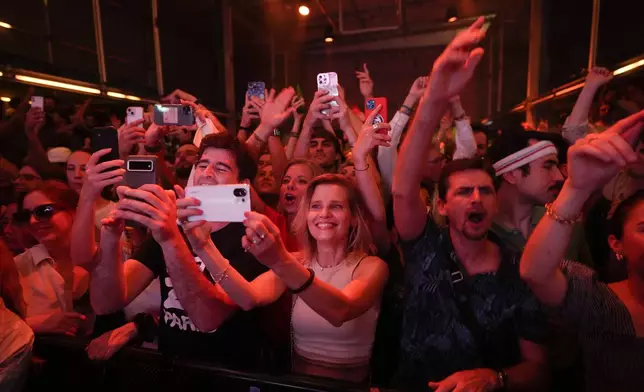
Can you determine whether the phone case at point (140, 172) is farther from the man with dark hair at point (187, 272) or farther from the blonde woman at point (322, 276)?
the blonde woman at point (322, 276)

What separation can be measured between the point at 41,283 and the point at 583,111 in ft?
9.76

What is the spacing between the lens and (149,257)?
170cm

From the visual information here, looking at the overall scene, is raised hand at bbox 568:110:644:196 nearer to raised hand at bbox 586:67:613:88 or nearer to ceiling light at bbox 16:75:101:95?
raised hand at bbox 586:67:613:88

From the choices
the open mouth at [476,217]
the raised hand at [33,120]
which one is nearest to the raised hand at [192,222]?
the open mouth at [476,217]

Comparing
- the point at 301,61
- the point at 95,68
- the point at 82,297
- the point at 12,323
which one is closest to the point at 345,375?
the point at 12,323

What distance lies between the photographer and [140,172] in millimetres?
1294

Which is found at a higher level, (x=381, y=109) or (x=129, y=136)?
(x=381, y=109)

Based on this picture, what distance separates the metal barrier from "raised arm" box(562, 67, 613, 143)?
211cm

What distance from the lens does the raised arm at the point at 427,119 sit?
1225mm

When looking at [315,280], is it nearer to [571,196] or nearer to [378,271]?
[378,271]

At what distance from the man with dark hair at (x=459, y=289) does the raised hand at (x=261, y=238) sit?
554 millimetres

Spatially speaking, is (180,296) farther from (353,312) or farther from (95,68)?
(95,68)

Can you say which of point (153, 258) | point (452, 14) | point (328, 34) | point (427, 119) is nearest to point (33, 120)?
point (153, 258)

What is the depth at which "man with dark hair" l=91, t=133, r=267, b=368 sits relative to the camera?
127 centimetres
